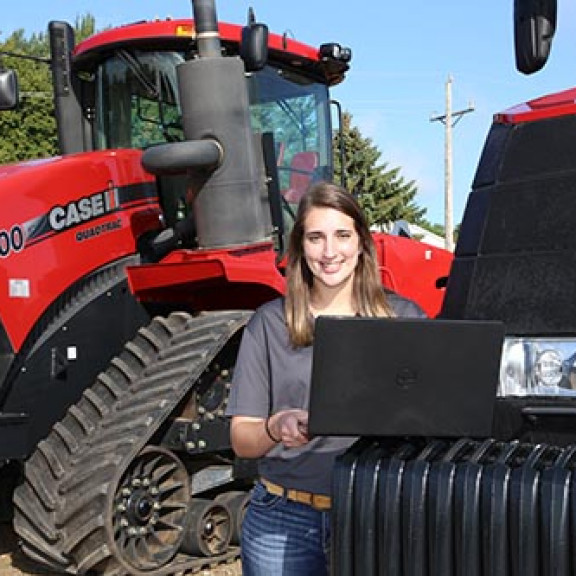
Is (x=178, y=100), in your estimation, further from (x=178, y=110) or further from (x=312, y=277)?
(x=312, y=277)

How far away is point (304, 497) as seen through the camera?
8.45 feet

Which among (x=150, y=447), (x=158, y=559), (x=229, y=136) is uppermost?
(x=229, y=136)

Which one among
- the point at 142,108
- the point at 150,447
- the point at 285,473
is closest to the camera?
the point at 285,473

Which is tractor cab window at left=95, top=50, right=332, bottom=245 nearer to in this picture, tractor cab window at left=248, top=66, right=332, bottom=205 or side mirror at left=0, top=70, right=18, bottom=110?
tractor cab window at left=248, top=66, right=332, bottom=205

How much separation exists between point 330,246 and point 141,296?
2.99m

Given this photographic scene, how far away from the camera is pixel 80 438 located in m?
4.92

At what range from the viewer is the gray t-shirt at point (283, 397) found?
8.40 feet

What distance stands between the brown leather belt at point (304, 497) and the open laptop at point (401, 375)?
35 cm

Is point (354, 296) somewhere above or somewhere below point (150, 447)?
above

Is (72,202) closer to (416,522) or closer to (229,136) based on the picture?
(229,136)

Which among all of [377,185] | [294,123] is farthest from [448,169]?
[294,123]

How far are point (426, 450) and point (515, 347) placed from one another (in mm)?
418

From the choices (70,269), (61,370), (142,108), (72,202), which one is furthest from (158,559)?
(142,108)

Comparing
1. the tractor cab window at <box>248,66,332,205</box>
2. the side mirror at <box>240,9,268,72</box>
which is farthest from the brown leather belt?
the tractor cab window at <box>248,66,332,205</box>
